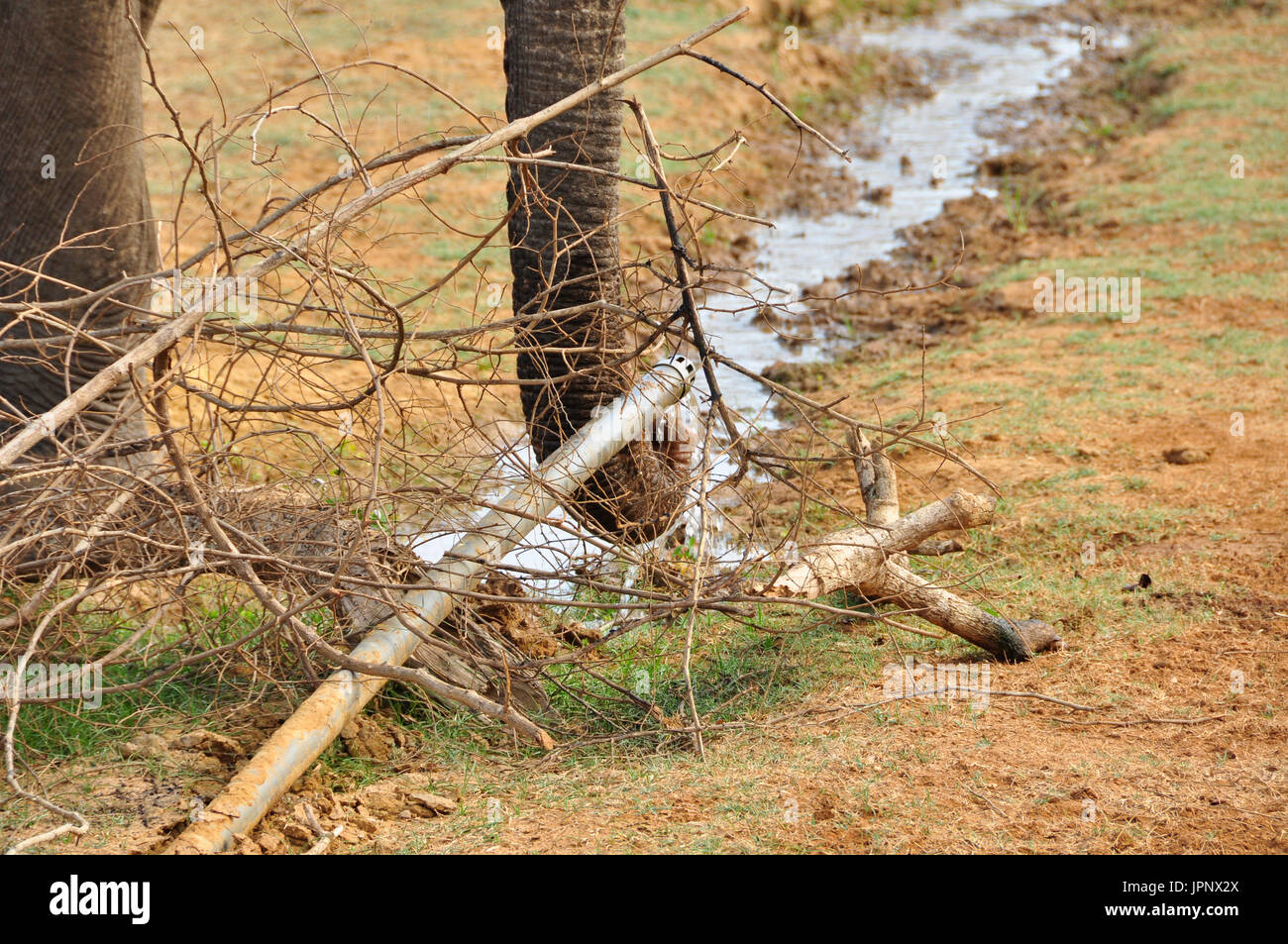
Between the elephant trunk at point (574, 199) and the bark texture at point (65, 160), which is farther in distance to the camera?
the bark texture at point (65, 160)

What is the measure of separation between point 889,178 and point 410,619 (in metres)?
9.21

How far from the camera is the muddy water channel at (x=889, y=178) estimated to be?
5.18 metres

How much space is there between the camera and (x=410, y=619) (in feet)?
11.1

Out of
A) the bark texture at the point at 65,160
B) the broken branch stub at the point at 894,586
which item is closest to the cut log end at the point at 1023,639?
the broken branch stub at the point at 894,586

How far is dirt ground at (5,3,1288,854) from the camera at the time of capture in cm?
300

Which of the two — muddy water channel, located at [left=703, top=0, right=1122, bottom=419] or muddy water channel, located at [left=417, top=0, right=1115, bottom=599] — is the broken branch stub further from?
muddy water channel, located at [left=703, top=0, right=1122, bottom=419]

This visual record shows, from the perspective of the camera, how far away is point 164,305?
6.28 meters

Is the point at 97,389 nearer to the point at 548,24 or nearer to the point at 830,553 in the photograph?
the point at 830,553

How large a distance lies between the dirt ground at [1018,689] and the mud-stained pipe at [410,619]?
87 mm

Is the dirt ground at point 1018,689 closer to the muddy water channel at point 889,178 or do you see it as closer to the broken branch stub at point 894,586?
the broken branch stub at point 894,586

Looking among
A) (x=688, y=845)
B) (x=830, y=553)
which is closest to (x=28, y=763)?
(x=688, y=845)

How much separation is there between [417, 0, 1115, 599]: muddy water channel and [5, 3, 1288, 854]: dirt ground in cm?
50

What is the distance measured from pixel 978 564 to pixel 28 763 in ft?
10.7

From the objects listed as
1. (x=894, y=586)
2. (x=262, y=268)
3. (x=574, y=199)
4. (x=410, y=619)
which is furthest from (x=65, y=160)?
(x=894, y=586)
